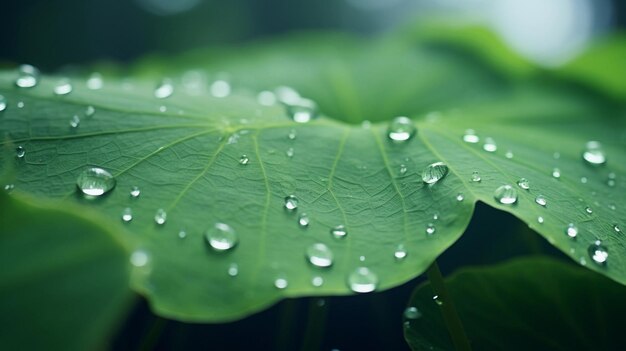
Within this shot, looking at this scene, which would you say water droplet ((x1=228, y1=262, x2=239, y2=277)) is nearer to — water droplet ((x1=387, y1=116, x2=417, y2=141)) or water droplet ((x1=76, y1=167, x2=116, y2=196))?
water droplet ((x1=76, y1=167, x2=116, y2=196))

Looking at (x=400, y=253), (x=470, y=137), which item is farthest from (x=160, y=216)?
(x=470, y=137)

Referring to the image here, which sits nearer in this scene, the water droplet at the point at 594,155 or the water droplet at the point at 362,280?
the water droplet at the point at 362,280

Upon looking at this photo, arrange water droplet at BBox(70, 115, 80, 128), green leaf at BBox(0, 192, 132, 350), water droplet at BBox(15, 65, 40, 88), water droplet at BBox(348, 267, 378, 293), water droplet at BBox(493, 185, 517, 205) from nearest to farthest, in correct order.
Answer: green leaf at BBox(0, 192, 132, 350)
water droplet at BBox(348, 267, 378, 293)
water droplet at BBox(493, 185, 517, 205)
water droplet at BBox(70, 115, 80, 128)
water droplet at BBox(15, 65, 40, 88)

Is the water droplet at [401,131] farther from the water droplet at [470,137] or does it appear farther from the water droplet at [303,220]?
the water droplet at [303,220]

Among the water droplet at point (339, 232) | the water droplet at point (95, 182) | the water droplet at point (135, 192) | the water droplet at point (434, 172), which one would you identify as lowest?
the water droplet at point (95, 182)

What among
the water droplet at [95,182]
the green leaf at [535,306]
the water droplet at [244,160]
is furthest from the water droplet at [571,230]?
the water droplet at [95,182]

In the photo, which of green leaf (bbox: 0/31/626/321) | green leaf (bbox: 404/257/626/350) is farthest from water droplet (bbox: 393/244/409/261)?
green leaf (bbox: 404/257/626/350)

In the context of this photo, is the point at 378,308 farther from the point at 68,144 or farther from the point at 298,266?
the point at 68,144
